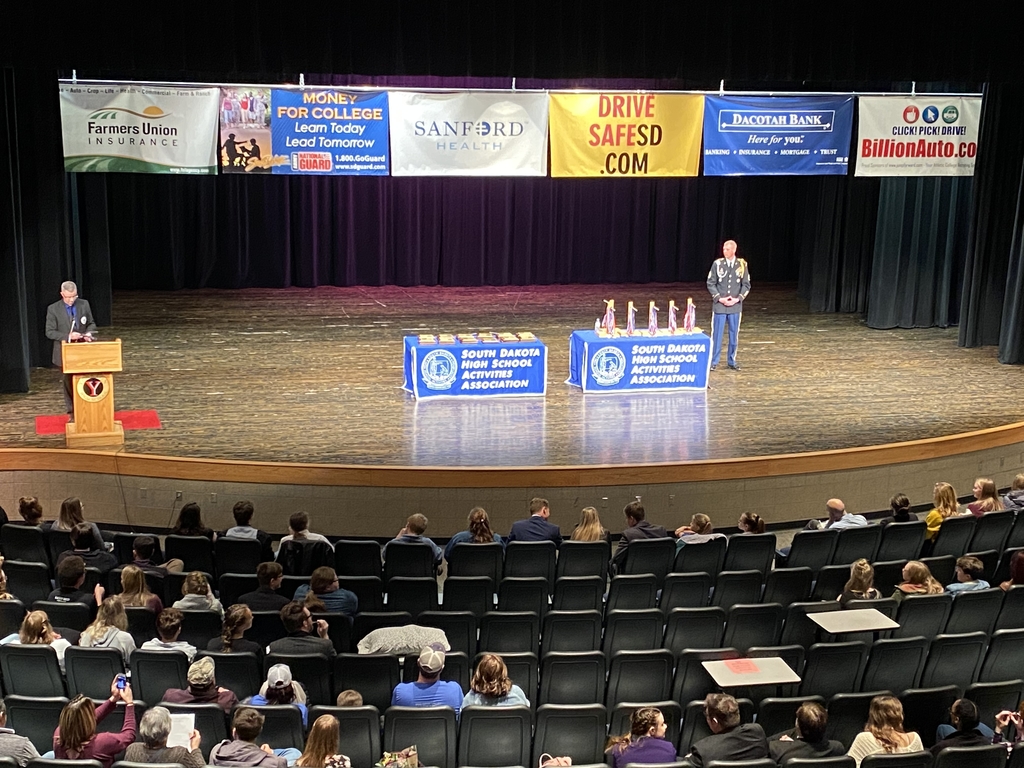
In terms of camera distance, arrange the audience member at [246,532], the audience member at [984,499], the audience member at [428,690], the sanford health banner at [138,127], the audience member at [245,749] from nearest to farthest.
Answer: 1. the audience member at [245,749]
2. the audience member at [428,690]
3. the audience member at [246,532]
4. the audience member at [984,499]
5. the sanford health banner at [138,127]

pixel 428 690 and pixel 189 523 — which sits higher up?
pixel 428 690

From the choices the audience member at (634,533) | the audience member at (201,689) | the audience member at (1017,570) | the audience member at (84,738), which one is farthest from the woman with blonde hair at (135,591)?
the audience member at (1017,570)

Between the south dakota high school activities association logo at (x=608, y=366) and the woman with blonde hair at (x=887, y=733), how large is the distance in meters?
7.39

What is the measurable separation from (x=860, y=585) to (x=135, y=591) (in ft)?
14.3

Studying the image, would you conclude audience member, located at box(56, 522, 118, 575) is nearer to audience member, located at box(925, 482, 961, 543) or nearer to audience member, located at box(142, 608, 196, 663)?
audience member, located at box(142, 608, 196, 663)

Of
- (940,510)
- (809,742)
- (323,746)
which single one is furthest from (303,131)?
(809,742)

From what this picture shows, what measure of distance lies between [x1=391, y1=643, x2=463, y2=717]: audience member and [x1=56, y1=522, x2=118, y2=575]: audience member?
107 inches

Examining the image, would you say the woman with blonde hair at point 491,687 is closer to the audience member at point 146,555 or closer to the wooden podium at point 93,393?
the audience member at point 146,555

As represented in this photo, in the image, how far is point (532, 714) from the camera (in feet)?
20.2

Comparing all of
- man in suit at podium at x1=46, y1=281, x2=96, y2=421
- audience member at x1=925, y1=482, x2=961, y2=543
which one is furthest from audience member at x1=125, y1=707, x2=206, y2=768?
man in suit at podium at x1=46, y1=281, x2=96, y2=421

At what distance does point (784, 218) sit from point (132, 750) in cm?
1725

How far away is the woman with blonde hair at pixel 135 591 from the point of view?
284 inches

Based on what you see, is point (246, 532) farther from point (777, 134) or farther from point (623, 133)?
point (777, 134)

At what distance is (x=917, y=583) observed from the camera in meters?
7.67
